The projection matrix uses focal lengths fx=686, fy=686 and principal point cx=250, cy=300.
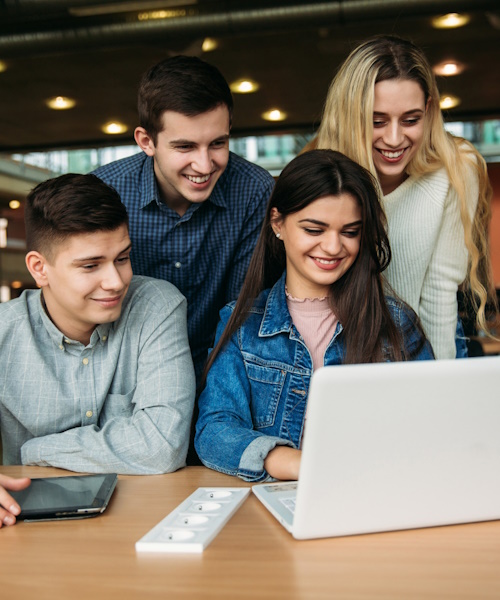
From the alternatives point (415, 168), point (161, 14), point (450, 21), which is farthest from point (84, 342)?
point (450, 21)

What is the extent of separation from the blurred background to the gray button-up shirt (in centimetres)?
209

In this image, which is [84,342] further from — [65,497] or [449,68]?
[449,68]

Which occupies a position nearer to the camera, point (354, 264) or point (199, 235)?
point (354, 264)

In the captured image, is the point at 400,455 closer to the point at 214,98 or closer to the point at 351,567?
the point at 351,567

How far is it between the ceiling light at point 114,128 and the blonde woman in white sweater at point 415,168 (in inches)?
199

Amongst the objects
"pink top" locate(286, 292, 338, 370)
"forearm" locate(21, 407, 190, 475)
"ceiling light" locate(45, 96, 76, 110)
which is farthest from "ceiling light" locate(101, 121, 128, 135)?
"forearm" locate(21, 407, 190, 475)

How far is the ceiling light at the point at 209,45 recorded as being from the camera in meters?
4.91

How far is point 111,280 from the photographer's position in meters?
1.60

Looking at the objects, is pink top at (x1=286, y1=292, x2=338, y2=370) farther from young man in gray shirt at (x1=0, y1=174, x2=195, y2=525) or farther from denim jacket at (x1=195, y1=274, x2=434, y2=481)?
young man in gray shirt at (x1=0, y1=174, x2=195, y2=525)

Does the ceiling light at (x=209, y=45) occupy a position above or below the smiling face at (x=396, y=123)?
above

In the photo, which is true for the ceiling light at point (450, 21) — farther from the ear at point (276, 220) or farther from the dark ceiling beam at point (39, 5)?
the ear at point (276, 220)

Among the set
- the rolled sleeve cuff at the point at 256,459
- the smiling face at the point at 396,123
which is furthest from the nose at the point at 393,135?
the rolled sleeve cuff at the point at 256,459

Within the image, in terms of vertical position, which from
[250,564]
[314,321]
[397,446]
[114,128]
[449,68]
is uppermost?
[449,68]

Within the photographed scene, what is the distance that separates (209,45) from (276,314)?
3.80 metres
